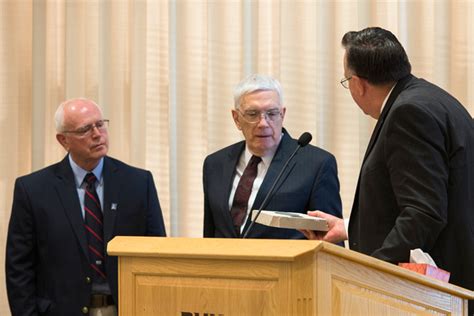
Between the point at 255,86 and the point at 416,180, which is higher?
the point at 255,86

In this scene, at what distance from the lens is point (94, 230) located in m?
4.43

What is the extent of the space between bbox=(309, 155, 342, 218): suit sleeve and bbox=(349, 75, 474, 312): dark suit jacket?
0.97 metres

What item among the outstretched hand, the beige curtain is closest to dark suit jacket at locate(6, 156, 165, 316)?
the beige curtain

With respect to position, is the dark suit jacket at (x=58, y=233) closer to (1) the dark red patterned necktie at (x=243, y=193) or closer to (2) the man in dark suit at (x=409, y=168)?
(1) the dark red patterned necktie at (x=243, y=193)

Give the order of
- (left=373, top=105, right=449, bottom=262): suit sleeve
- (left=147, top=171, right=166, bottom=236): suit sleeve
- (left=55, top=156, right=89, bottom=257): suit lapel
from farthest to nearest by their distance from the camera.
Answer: (left=147, top=171, right=166, bottom=236): suit sleeve → (left=55, top=156, right=89, bottom=257): suit lapel → (left=373, top=105, right=449, bottom=262): suit sleeve

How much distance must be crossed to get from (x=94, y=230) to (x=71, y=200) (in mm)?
188

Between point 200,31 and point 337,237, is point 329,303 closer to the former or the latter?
point 337,237

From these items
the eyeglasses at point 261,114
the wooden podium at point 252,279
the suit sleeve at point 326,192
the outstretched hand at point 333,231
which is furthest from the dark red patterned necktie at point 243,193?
the wooden podium at point 252,279

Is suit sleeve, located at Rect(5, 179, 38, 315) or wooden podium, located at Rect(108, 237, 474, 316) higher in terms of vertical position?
wooden podium, located at Rect(108, 237, 474, 316)

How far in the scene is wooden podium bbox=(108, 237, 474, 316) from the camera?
83.7 inches

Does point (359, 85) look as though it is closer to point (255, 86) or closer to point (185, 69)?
point (255, 86)

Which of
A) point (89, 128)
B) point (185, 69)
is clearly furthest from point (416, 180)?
point (185, 69)

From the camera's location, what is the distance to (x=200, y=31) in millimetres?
5441

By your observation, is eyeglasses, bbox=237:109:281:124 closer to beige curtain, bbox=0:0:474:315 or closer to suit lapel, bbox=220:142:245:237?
suit lapel, bbox=220:142:245:237
